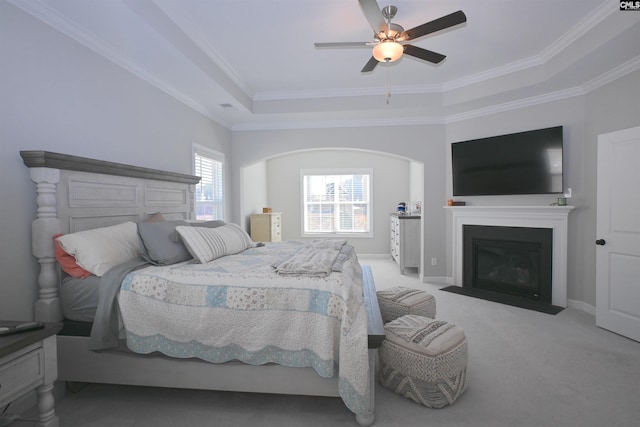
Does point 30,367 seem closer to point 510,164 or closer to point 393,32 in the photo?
point 393,32

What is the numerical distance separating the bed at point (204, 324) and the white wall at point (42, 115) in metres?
0.10

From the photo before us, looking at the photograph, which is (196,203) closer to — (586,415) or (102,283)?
(102,283)

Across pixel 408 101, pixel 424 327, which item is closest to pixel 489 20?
pixel 408 101

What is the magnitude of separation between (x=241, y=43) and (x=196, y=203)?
6.92ft

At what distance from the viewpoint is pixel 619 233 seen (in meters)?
3.04

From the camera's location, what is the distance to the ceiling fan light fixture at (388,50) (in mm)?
2467

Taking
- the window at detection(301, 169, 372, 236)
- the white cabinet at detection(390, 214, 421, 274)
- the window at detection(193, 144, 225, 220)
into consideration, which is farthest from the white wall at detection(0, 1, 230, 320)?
the window at detection(301, 169, 372, 236)

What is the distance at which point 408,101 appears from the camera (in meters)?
4.55

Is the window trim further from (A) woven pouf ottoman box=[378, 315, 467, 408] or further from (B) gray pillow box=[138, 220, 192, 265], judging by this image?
(A) woven pouf ottoman box=[378, 315, 467, 408]

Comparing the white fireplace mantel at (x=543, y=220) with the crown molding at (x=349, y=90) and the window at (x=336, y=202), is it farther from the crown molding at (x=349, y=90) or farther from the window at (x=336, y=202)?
the window at (x=336, y=202)

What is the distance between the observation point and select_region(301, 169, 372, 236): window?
762cm

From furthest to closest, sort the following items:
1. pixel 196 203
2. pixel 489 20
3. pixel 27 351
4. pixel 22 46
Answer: pixel 196 203 → pixel 489 20 → pixel 22 46 → pixel 27 351

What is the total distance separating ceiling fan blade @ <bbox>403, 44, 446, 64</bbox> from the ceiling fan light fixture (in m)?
0.26

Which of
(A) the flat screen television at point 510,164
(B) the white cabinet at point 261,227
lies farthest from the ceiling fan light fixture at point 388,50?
(B) the white cabinet at point 261,227
